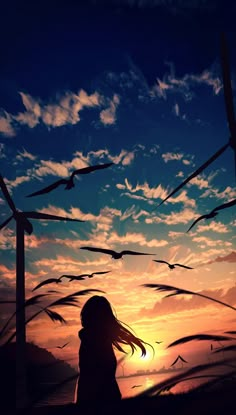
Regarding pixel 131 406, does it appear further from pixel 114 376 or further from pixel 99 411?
pixel 114 376

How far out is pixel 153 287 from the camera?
229 centimetres

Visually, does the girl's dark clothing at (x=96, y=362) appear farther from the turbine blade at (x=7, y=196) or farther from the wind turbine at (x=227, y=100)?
the turbine blade at (x=7, y=196)

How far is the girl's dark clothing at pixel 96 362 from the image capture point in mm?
5645

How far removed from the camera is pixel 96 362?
19.7 feet

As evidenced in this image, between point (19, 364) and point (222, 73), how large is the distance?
6.41 meters

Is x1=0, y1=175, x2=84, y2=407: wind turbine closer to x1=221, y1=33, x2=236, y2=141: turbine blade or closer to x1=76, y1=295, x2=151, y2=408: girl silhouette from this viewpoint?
x1=76, y1=295, x2=151, y2=408: girl silhouette

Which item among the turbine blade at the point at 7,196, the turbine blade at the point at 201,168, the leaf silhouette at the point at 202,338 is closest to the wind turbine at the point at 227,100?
the turbine blade at the point at 201,168

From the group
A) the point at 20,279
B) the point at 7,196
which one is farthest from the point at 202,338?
the point at 7,196

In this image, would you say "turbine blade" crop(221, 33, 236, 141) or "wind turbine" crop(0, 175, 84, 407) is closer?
"turbine blade" crop(221, 33, 236, 141)

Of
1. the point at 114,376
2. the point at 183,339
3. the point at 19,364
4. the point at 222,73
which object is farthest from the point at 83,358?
the point at 222,73

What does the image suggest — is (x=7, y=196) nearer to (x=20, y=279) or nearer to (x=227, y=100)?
(x=20, y=279)

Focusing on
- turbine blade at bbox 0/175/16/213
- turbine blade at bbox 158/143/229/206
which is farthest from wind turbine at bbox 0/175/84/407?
turbine blade at bbox 158/143/229/206

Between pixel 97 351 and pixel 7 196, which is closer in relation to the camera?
pixel 97 351

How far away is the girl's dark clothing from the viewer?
564cm
